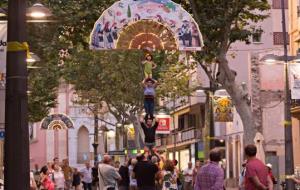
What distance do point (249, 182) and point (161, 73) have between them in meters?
39.6

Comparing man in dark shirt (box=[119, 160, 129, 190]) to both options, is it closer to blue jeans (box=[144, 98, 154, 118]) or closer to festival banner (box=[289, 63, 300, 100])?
blue jeans (box=[144, 98, 154, 118])

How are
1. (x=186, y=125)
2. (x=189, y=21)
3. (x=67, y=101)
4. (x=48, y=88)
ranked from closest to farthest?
(x=189, y=21), (x=48, y=88), (x=186, y=125), (x=67, y=101)

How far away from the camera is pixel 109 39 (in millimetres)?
24328

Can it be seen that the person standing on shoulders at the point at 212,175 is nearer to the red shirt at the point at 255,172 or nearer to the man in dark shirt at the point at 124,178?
the red shirt at the point at 255,172

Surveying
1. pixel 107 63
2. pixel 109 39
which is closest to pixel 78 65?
pixel 107 63

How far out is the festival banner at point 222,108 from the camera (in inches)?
1517

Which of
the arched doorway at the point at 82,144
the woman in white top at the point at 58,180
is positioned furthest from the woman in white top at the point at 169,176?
the arched doorway at the point at 82,144

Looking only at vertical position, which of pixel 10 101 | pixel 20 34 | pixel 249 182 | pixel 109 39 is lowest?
pixel 249 182

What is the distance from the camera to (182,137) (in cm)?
7719

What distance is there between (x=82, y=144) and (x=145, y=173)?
76339 mm

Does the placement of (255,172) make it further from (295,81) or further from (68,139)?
(68,139)

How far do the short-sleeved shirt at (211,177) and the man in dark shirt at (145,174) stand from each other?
5.68 meters

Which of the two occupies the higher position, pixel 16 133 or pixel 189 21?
pixel 189 21

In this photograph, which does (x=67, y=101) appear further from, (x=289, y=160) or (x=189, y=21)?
(x=189, y=21)
